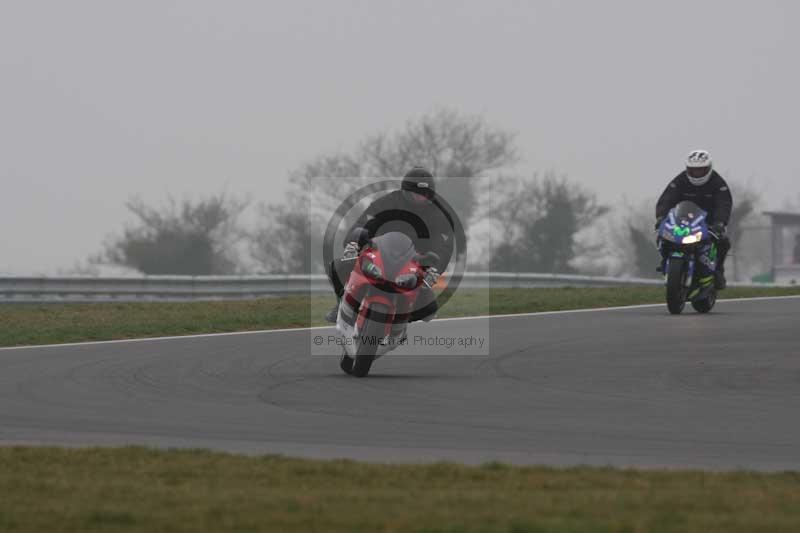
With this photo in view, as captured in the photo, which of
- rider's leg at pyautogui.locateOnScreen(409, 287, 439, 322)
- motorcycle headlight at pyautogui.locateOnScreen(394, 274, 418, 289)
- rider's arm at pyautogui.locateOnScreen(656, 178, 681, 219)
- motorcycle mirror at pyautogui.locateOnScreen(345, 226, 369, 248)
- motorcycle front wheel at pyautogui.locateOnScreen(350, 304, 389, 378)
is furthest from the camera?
rider's arm at pyautogui.locateOnScreen(656, 178, 681, 219)

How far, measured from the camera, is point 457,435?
9.12 meters

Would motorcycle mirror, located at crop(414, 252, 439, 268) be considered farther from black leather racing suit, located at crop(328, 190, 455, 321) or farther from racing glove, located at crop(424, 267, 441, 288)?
black leather racing suit, located at crop(328, 190, 455, 321)

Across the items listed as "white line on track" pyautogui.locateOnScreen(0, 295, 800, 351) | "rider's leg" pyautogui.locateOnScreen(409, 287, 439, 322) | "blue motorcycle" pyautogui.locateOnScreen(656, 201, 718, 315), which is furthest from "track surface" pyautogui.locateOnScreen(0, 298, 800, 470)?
"blue motorcycle" pyautogui.locateOnScreen(656, 201, 718, 315)

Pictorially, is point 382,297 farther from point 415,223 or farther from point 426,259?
point 415,223

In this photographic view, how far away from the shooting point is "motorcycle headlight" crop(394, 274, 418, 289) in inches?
469

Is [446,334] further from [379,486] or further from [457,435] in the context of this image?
[379,486]

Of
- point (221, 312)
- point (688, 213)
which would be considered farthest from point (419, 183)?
point (221, 312)

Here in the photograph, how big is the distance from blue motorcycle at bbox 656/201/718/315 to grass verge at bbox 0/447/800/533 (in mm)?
11143

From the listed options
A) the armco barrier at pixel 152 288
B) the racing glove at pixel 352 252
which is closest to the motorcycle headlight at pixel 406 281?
the racing glove at pixel 352 252

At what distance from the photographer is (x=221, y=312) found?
Result: 21750 mm

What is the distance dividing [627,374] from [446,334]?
495 centimetres

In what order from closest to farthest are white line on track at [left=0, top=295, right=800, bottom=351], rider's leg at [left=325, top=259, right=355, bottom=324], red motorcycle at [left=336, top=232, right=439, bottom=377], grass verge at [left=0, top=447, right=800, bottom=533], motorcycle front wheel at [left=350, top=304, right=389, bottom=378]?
1. grass verge at [left=0, top=447, right=800, bottom=533]
2. red motorcycle at [left=336, top=232, right=439, bottom=377]
3. motorcycle front wheel at [left=350, top=304, right=389, bottom=378]
4. rider's leg at [left=325, top=259, right=355, bottom=324]
5. white line on track at [left=0, top=295, right=800, bottom=351]

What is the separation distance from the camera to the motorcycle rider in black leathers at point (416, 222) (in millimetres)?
12367

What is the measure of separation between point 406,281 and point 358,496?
5.35 metres
